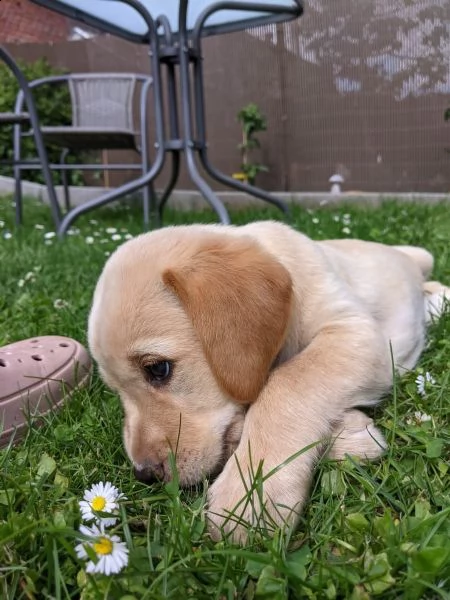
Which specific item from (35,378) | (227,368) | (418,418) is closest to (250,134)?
(35,378)

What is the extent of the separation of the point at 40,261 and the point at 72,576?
342cm

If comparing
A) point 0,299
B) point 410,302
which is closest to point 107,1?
point 0,299

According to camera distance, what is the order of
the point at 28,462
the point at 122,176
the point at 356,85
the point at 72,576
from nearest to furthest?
1. the point at 72,576
2. the point at 28,462
3. the point at 356,85
4. the point at 122,176

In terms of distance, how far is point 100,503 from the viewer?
134 cm

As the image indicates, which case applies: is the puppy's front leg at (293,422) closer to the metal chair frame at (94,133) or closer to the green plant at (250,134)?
the metal chair frame at (94,133)

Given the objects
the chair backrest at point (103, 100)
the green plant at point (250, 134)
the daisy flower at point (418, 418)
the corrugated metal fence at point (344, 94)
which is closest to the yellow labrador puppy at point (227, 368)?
the daisy flower at point (418, 418)

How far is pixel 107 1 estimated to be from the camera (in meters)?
4.68

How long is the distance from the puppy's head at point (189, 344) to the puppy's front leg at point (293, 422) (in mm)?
101

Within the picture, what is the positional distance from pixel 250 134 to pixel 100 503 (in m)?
8.24

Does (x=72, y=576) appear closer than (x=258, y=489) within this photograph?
Yes

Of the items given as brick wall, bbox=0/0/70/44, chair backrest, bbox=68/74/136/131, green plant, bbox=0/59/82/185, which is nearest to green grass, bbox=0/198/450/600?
chair backrest, bbox=68/74/136/131

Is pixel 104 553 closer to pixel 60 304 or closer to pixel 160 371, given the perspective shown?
pixel 160 371

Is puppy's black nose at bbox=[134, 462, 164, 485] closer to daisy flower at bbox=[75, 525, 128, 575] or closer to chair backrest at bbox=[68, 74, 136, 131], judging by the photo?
daisy flower at bbox=[75, 525, 128, 575]

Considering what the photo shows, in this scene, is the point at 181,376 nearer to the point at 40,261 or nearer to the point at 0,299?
the point at 0,299
